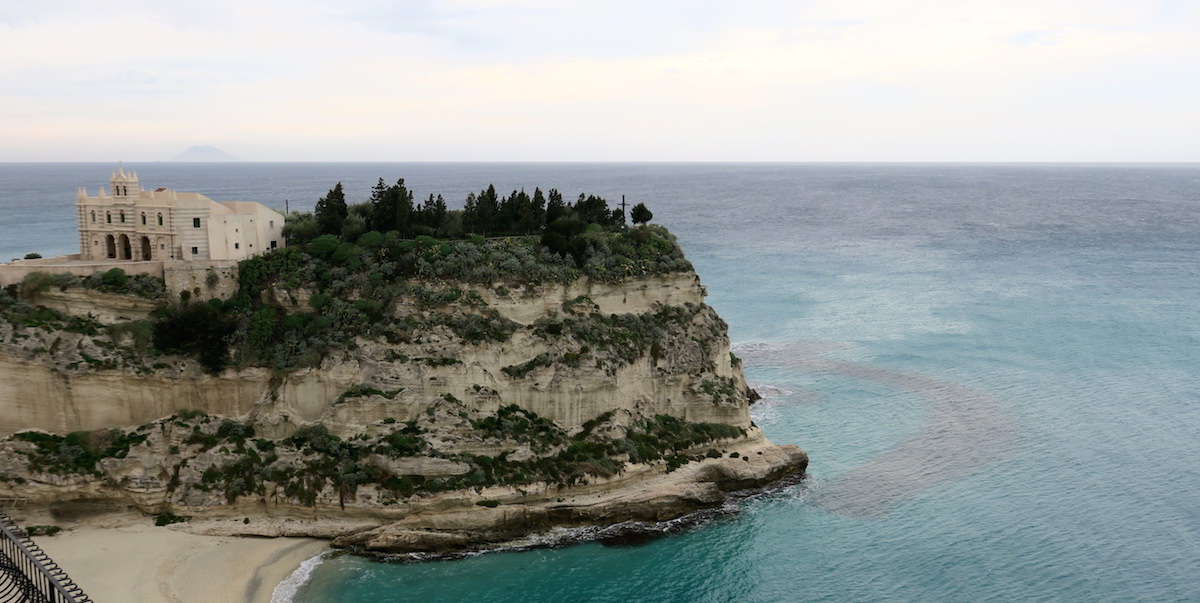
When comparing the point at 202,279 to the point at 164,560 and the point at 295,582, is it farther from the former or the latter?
the point at 295,582

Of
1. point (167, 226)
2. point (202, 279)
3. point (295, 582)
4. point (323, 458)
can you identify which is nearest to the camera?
point (295, 582)

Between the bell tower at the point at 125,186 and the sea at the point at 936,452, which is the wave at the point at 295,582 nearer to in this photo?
the sea at the point at 936,452

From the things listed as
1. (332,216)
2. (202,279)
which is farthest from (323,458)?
(332,216)

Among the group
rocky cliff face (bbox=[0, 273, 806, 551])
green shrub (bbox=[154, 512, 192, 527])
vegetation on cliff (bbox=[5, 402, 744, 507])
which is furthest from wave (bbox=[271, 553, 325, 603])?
green shrub (bbox=[154, 512, 192, 527])

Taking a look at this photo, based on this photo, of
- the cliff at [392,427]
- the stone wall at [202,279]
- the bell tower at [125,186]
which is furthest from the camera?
the bell tower at [125,186]

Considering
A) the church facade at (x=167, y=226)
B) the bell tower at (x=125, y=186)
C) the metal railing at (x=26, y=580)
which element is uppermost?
the bell tower at (x=125, y=186)

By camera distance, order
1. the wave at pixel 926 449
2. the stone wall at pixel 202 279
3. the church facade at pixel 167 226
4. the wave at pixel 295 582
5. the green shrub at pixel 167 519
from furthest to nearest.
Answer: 1. the church facade at pixel 167 226
2. the stone wall at pixel 202 279
3. the wave at pixel 926 449
4. the green shrub at pixel 167 519
5. the wave at pixel 295 582

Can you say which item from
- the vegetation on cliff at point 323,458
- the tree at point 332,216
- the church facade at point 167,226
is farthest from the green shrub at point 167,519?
the tree at point 332,216
